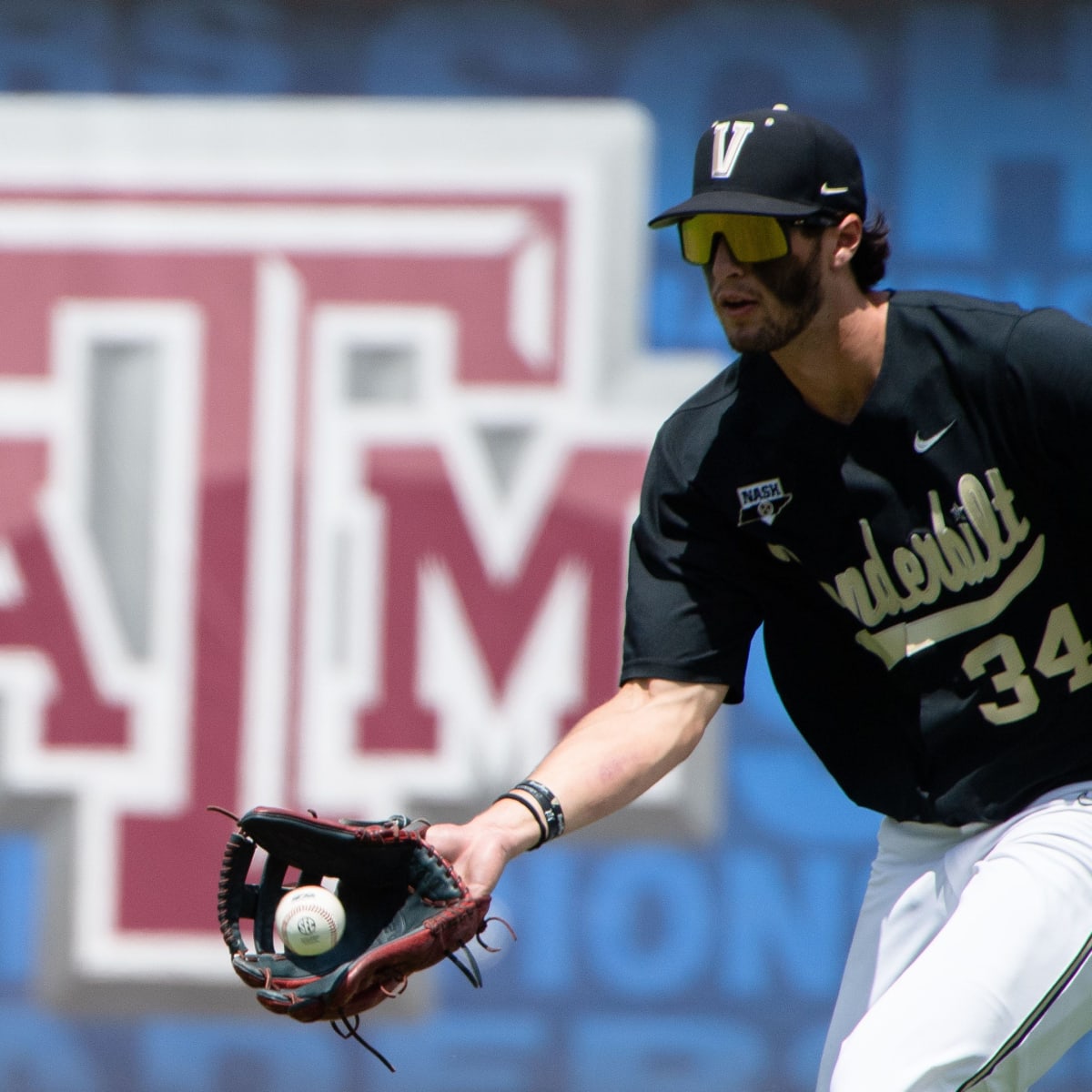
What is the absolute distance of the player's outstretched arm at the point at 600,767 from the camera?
8.05 ft

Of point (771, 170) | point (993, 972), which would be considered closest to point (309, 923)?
point (993, 972)

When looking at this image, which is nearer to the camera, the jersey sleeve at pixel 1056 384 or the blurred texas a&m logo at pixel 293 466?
the jersey sleeve at pixel 1056 384

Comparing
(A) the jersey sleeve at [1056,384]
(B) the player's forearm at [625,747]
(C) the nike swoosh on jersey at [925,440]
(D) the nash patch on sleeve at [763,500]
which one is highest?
(A) the jersey sleeve at [1056,384]

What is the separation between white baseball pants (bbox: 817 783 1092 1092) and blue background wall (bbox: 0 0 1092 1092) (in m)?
2.05

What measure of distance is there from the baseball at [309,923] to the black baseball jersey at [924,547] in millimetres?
666

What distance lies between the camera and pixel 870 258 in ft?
9.13

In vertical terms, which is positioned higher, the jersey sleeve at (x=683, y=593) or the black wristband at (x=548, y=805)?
the jersey sleeve at (x=683, y=593)

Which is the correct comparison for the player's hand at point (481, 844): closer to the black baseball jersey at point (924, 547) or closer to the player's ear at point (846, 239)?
the black baseball jersey at point (924, 547)

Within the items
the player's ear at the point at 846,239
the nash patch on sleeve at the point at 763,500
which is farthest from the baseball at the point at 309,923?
the player's ear at the point at 846,239

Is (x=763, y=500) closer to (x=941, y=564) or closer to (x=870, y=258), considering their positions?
(x=941, y=564)

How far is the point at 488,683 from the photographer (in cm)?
485

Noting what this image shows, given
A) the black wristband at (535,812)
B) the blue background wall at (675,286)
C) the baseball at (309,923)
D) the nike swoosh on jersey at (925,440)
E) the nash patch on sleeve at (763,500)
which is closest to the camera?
the baseball at (309,923)

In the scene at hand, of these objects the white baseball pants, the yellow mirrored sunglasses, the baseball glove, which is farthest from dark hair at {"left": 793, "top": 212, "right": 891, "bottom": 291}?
the baseball glove

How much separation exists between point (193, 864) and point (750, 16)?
2.90 meters
